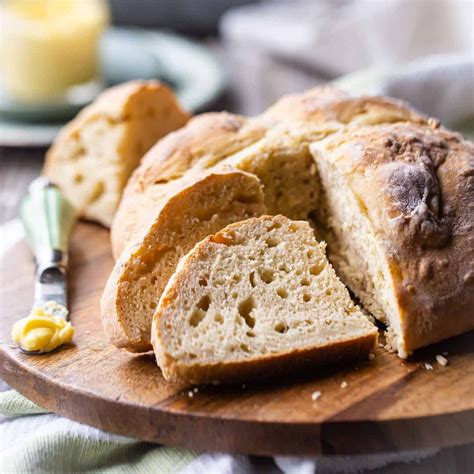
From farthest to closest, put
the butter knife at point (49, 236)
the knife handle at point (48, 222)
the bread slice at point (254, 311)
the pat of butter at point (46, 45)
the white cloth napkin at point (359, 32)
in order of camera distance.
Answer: the white cloth napkin at point (359, 32), the pat of butter at point (46, 45), the knife handle at point (48, 222), the butter knife at point (49, 236), the bread slice at point (254, 311)

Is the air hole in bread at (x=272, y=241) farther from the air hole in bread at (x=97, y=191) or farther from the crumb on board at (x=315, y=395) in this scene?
the air hole in bread at (x=97, y=191)

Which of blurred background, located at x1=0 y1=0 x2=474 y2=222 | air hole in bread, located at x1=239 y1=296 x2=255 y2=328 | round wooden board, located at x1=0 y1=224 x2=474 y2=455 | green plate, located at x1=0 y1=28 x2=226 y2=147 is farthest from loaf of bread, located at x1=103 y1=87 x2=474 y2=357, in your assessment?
green plate, located at x1=0 y1=28 x2=226 y2=147

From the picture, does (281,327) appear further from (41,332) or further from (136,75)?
(136,75)

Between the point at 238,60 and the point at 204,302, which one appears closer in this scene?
the point at 204,302

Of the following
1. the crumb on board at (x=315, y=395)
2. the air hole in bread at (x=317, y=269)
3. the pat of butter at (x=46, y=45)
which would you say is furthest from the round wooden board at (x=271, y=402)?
the pat of butter at (x=46, y=45)

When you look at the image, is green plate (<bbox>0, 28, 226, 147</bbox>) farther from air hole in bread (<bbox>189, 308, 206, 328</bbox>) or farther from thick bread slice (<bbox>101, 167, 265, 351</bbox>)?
air hole in bread (<bbox>189, 308, 206, 328</bbox>)

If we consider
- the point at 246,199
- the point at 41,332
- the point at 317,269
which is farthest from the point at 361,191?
the point at 41,332
